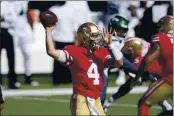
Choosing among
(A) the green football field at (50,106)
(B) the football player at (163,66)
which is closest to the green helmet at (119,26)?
(B) the football player at (163,66)

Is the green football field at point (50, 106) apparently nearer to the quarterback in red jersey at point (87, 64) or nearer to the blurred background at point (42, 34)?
the blurred background at point (42, 34)

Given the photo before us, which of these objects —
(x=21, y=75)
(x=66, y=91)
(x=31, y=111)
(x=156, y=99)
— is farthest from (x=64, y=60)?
(x=21, y=75)

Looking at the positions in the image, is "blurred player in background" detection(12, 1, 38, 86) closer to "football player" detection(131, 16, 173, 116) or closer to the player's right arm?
"football player" detection(131, 16, 173, 116)

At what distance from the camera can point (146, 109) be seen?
9.28 metres

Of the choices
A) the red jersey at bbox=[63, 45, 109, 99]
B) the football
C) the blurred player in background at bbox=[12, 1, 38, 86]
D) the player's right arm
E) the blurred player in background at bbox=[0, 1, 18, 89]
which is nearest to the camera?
the player's right arm

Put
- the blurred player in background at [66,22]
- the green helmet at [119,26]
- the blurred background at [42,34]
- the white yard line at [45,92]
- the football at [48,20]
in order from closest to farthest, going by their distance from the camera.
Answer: the football at [48,20]
the green helmet at [119,26]
the white yard line at [45,92]
the blurred background at [42,34]
the blurred player in background at [66,22]

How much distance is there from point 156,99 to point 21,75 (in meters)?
10.9

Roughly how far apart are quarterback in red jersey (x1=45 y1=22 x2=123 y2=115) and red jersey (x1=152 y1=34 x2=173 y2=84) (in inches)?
26.1

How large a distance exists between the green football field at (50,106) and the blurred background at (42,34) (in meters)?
0.02

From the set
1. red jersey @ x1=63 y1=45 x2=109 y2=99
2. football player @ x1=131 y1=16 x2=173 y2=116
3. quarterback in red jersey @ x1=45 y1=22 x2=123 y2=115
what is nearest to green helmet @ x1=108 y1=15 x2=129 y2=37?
football player @ x1=131 y1=16 x2=173 y2=116

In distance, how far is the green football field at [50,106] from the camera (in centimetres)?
1286

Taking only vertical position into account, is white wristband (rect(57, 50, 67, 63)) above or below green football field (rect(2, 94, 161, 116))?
above

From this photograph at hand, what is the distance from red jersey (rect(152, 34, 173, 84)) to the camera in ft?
30.2

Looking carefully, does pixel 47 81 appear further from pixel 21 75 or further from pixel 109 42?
pixel 109 42
